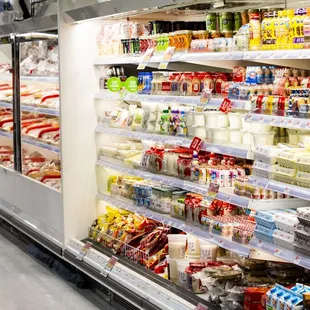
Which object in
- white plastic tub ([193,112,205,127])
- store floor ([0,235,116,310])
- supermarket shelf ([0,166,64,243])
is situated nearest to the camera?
white plastic tub ([193,112,205,127])

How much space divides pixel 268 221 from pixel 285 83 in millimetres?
773

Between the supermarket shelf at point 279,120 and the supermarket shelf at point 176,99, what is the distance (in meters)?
0.14

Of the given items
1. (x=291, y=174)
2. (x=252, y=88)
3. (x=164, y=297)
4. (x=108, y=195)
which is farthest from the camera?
(x=108, y=195)

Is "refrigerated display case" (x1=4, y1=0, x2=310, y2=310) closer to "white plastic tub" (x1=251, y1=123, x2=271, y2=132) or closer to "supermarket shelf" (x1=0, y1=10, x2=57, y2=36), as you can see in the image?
"white plastic tub" (x1=251, y1=123, x2=271, y2=132)

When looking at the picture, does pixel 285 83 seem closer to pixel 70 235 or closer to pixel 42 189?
pixel 70 235

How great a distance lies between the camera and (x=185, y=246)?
5.20m

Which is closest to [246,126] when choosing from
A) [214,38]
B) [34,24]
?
[214,38]

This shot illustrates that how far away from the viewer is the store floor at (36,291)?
5.53m

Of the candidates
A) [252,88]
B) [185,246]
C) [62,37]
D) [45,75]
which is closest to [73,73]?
[62,37]

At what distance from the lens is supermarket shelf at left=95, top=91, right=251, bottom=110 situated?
14.4 feet

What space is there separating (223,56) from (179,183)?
1046mm

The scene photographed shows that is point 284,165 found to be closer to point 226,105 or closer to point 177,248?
point 226,105

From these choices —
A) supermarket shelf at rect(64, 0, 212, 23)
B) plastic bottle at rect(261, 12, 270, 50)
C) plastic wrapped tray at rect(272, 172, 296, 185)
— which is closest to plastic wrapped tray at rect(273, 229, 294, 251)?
plastic wrapped tray at rect(272, 172, 296, 185)

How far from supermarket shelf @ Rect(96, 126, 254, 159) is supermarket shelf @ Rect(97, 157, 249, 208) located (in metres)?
0.25
